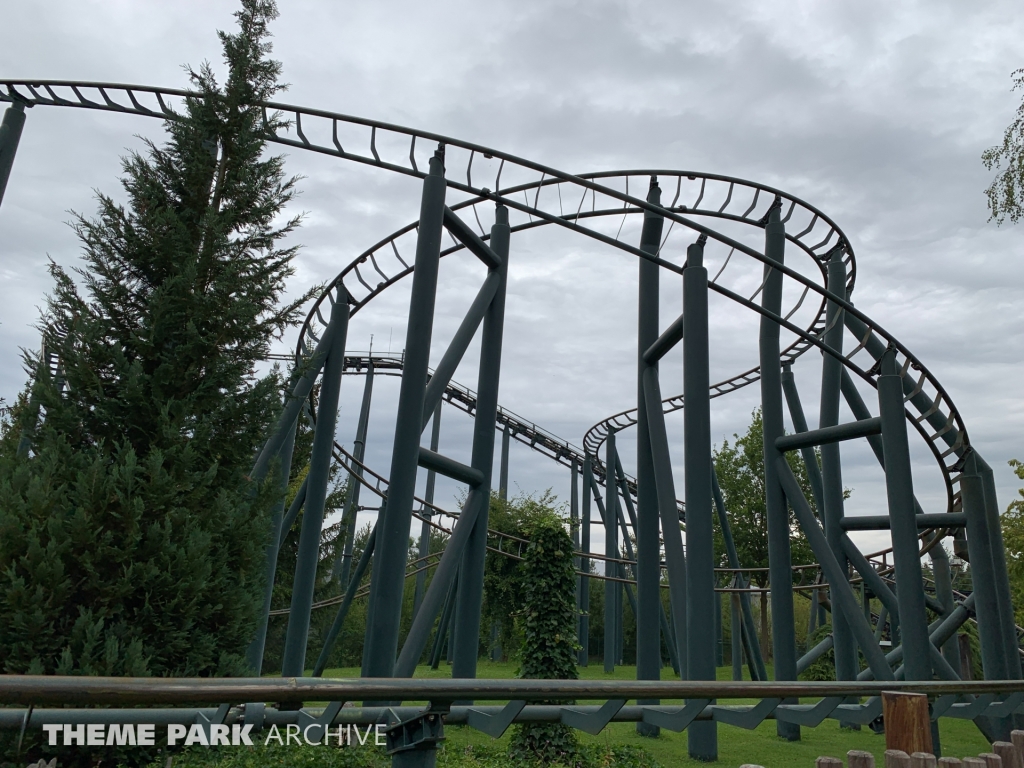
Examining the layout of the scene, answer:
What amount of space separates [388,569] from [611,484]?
683 inches

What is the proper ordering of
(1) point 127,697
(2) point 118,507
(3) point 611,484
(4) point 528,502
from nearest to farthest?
1. (1) point 127,697
2. (2) point 118,507
3. (3) point 611,484
4. (4) point 528,502

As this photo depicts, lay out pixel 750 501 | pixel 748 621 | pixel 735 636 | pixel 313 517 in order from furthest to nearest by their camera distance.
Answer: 1. pixel 750 501
2. pixel 735 636
3. pixel 748 621
4. pixel 313 517

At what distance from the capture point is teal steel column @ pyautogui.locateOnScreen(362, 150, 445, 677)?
18.6 ft

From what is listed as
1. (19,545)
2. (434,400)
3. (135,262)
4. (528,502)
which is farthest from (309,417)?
(528,502)

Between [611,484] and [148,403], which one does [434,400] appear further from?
[611,484]

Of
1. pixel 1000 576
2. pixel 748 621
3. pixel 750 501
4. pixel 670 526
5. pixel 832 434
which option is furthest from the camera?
pixel 750 501

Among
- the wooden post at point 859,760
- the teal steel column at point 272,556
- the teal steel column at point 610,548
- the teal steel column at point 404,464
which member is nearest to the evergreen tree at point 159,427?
the teal steel column at point 404,464

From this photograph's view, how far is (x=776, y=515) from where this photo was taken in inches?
360

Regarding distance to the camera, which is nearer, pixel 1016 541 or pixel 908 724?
pixel 908 724

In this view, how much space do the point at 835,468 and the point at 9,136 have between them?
11.3 m

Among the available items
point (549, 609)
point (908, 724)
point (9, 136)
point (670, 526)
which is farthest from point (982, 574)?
point (9, 136)

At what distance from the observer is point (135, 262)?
5445 mm

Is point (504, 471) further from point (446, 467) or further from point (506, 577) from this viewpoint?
point (446, 467)

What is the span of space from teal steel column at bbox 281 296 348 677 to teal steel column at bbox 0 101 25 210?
157 inches
